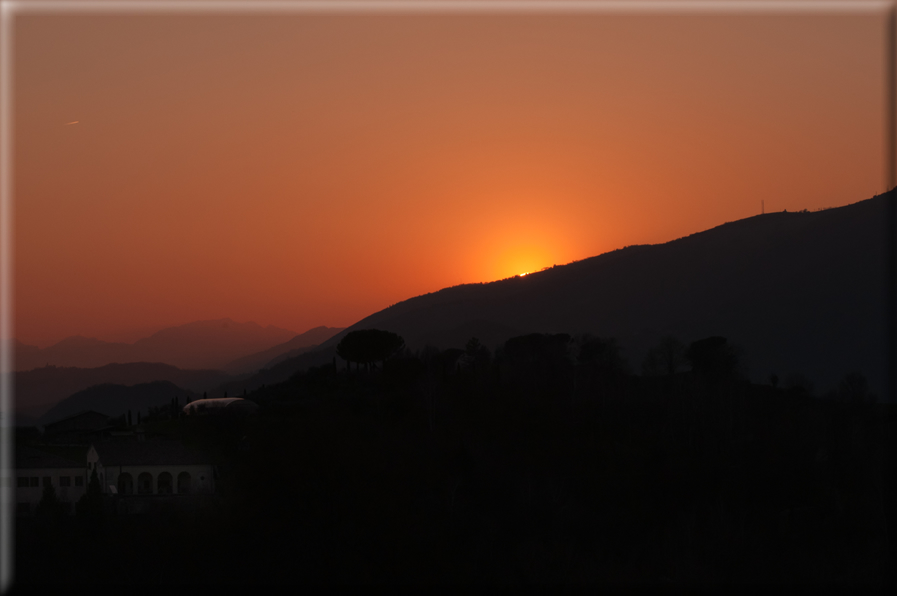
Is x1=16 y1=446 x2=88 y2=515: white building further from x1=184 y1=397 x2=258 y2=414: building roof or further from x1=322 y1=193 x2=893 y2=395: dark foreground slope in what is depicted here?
x1=322 y1=193 x2=893 y2=395: dark foreground slope

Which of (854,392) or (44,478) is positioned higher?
(854,392)

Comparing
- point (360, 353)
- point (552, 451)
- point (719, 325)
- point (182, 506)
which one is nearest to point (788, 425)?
point (552, 451)

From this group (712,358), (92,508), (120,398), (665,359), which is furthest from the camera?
(665,359)

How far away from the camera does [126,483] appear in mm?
35875

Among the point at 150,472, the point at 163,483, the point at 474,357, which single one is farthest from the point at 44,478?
the point at 474,357

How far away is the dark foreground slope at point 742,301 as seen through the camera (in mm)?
133250

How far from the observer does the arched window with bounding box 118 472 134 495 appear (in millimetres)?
35525

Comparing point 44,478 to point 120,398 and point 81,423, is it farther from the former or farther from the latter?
point 120,398

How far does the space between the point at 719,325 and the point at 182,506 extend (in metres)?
135

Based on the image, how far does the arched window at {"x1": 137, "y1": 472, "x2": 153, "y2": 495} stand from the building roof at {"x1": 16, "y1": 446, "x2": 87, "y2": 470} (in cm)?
241

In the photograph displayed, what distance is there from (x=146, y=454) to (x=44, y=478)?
4.59 metres

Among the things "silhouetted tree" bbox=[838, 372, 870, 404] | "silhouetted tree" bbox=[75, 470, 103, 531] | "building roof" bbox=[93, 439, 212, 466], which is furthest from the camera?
"silhouetted tree" bbox=[838, 372, 870, 404]

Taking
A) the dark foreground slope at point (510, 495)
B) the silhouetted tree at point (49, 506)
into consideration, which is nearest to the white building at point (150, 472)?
the dark foreground slope at point (510, 495)

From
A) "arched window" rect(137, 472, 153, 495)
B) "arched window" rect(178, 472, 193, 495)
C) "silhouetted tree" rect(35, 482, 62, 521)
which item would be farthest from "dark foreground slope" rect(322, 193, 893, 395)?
"silhouetted tree" rect(35, 482, 62, 521)
